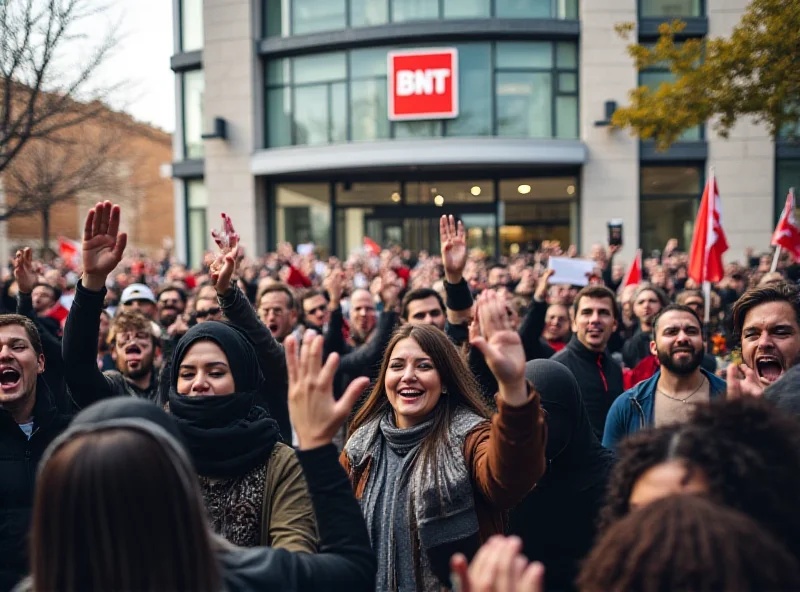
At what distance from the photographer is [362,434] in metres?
3.14

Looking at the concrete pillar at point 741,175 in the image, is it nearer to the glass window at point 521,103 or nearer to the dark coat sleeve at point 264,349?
the glass window at point 521,103

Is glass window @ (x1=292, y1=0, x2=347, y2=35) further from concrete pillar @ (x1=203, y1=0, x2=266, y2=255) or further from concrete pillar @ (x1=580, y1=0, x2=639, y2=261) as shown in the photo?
concrete pillar @ (x1=580, y1=0, x2=639, y2=261)

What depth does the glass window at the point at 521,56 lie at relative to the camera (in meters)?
21.4

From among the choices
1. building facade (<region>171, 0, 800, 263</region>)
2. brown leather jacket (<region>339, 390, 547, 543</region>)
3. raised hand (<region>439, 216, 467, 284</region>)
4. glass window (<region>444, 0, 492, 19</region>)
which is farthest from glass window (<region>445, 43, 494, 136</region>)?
brown leather jacket (<region>339, 390, 547, 543</region>)

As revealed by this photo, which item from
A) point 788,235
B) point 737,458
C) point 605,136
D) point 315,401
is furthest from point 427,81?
point 737,458

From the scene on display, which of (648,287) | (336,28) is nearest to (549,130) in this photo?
(336,28)

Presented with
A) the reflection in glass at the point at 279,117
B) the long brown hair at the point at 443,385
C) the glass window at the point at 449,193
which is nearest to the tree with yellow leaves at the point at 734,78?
the long brown hair at the point at 443,385

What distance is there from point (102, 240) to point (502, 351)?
203 centimetres

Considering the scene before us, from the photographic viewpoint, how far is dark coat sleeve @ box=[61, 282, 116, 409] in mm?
3234

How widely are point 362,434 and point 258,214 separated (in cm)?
2165

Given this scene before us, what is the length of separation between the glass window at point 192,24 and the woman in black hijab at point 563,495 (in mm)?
24724

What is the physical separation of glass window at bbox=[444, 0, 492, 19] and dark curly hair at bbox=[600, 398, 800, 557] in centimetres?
2142

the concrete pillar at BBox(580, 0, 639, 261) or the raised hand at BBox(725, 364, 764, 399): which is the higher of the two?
the concrete pillar at BBox(580, 0, 639, 261)

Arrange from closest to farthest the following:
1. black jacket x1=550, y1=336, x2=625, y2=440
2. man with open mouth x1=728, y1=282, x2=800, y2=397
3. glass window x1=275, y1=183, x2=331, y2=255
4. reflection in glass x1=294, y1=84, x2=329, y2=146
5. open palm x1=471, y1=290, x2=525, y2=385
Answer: open palm x1=471, y1=290, x2=525, y2=385
man with open mouth x1=728, y1=282, x2=800, y2=397
black jacket x1=550, y1=336, x2=625, y2=440
reflection in glass x1=294, y1=84, x2=329, y2=146
glass window x1=275, y1=183, x2=331, y2=255
